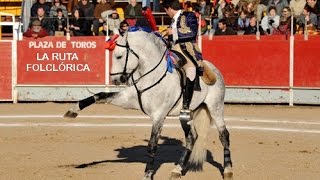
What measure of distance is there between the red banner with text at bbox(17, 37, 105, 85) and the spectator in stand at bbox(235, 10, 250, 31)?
2880 millimetres

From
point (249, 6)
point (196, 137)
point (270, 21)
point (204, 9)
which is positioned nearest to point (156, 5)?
point (204, 9)

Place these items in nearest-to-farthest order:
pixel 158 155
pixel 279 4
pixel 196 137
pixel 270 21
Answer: pixel 196 137 → pixel 158 155 → pixel 270 21 → pixel 279 4

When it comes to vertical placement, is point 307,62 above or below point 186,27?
below

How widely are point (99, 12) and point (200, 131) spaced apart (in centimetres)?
958

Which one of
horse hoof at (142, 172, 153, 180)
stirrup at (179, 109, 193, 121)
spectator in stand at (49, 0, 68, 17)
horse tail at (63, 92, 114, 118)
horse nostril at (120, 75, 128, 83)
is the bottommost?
horse hoof at (142, 172, 153, 180)

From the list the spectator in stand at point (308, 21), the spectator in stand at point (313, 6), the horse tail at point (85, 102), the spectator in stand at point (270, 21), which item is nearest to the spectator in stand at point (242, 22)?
the spectator in stand at point (270, 21)

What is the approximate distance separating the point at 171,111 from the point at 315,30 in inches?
347

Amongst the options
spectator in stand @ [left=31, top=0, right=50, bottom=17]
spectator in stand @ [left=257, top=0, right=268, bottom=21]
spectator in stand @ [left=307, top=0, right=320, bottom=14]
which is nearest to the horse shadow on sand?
spectator in stand @ [left=257, top=0, right=268, bottom=21]

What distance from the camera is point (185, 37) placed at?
28.1 ft

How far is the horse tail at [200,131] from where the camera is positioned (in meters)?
8.91

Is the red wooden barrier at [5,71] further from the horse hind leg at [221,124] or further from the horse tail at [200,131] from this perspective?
the horse hind leg at [221,124]

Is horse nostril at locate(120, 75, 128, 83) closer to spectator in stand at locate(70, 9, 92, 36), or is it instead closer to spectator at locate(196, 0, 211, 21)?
spectator in stand at locate(70, 9, 92, 36)

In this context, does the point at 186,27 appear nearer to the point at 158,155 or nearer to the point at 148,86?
the point at 148,86

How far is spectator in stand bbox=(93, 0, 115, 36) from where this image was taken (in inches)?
686
